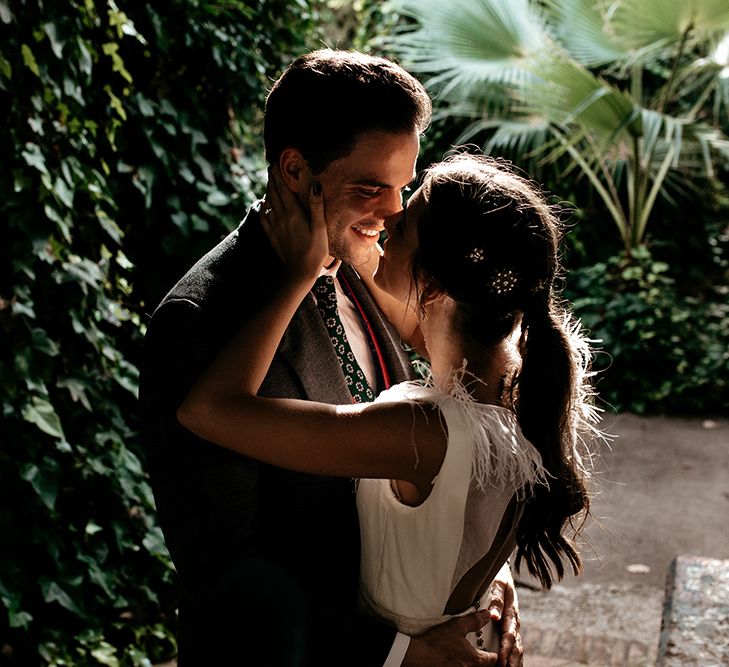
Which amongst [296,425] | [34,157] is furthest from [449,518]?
[34,157]

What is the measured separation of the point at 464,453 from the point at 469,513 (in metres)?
0.11

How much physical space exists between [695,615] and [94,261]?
2320 millimetres

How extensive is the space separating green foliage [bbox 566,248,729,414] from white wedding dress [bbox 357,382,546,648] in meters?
5.77

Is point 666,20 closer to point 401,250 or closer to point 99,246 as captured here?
point 99,246

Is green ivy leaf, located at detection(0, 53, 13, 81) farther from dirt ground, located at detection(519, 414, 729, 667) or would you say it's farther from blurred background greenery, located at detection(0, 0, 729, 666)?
dirt ground, located at detection(519, 414, 729, 667)

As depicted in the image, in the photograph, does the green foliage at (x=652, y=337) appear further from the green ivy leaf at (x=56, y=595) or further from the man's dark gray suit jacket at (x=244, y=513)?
the man's dark gray suit jacket at (x=244, y=513)

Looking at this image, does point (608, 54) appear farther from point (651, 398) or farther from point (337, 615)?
point (337, 615)

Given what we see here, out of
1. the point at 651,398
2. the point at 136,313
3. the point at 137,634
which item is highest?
the point at 136,313

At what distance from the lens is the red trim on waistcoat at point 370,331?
6.01 ft

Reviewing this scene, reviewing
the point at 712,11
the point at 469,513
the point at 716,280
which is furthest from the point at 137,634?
the point at 716,280

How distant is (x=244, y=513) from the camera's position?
4.71 feet

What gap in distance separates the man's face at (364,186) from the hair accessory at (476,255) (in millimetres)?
268

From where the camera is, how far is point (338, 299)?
1877 mm

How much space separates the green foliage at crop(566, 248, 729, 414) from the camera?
7234 mm
